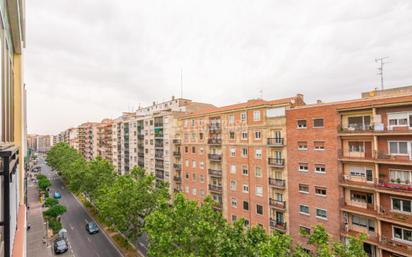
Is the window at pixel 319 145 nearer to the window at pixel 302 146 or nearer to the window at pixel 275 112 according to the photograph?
the window at pixel 302 146

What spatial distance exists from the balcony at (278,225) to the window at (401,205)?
10.3 meters

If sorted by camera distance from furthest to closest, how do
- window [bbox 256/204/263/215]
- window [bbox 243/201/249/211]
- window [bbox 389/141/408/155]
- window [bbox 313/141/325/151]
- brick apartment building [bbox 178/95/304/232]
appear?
window [bbox 243/201/249/211]
window [bbox 256/204/263/215]
brick apartment building [bbox 178/95/304/232]
window [bbox 313/141/325/151]
window [bbox 389/141/408/155]

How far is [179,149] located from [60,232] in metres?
21.1

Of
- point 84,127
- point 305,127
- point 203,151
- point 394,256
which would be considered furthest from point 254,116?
point 84,127

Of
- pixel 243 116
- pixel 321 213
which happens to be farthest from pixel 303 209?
pixel 243 116

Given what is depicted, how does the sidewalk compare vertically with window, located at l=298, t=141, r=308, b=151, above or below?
below

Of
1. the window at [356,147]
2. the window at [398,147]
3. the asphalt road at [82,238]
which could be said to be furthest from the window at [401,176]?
the asphalt road at [82,238]

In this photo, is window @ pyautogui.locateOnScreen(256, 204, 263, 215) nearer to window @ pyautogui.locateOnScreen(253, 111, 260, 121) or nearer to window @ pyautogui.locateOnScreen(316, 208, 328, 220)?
window @ pyautogui.locateOnScreen(316, 208, 328, 220)

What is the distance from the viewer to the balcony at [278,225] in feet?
86.8

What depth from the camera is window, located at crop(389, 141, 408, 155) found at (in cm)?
1944

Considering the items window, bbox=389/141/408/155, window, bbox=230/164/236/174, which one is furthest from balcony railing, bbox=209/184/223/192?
window, bbox=389/141/408/155

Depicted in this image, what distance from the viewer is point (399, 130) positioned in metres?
19.4

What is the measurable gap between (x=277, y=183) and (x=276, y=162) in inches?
91.0

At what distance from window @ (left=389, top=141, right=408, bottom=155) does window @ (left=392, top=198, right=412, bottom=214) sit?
3.81m
